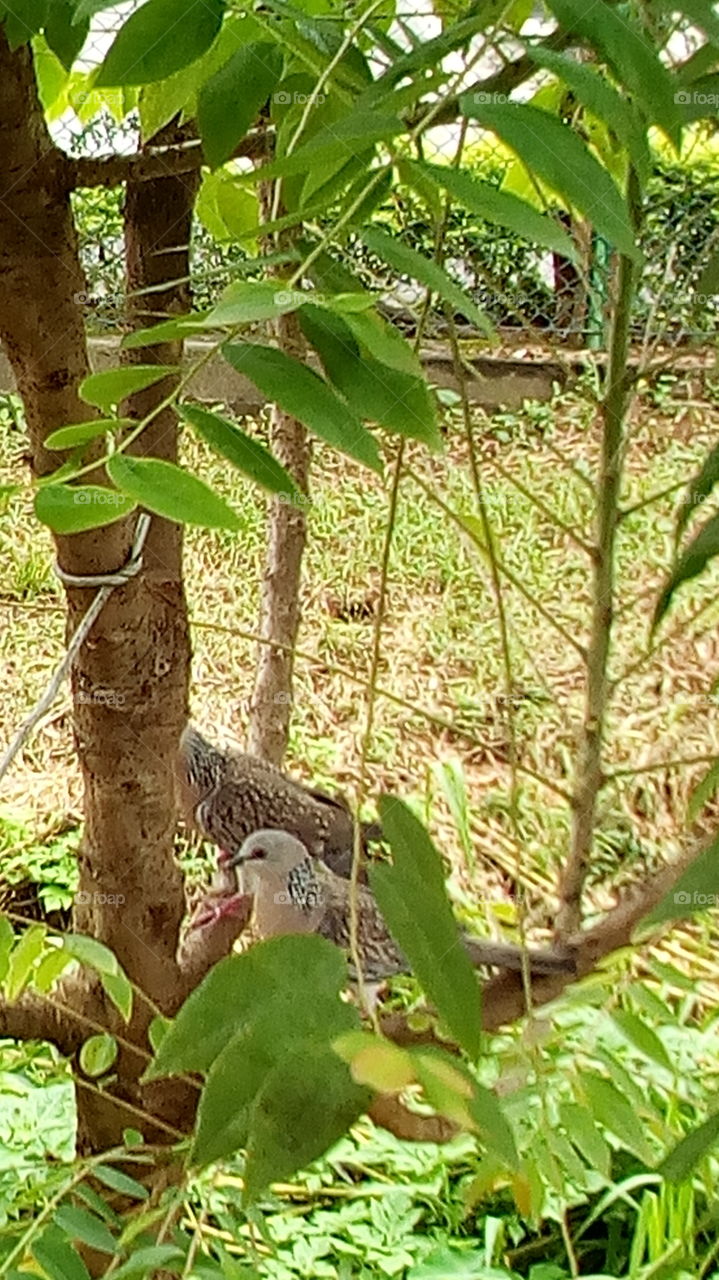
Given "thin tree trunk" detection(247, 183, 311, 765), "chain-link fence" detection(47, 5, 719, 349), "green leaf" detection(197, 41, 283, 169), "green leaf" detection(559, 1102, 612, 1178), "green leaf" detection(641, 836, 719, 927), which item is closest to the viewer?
"green leaf" detection(641, 836, 719, 927)

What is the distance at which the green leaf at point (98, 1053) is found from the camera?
489 millimetres

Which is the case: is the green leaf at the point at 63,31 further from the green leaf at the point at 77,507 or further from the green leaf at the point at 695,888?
the green leaf at the point at 695,888

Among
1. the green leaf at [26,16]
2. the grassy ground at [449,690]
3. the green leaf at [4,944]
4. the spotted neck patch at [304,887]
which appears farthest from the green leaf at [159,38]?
the grassy ground at [449,690]

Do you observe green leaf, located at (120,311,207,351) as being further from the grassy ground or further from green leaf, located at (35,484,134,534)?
the grassy ground

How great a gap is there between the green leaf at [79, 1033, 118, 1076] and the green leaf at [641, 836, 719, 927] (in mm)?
342

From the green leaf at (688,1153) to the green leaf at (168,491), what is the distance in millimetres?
146

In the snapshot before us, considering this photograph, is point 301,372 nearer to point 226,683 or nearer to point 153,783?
point 153,783

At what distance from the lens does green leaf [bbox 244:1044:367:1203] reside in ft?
0.66

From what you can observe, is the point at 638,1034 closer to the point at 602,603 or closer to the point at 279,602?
the point at 602,603

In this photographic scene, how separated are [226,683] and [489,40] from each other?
76 cm

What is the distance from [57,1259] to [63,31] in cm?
34

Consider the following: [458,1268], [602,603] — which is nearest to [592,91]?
[602,603]

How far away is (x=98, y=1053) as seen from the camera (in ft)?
1.62

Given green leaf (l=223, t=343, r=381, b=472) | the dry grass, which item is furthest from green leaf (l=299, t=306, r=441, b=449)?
the dry grass
